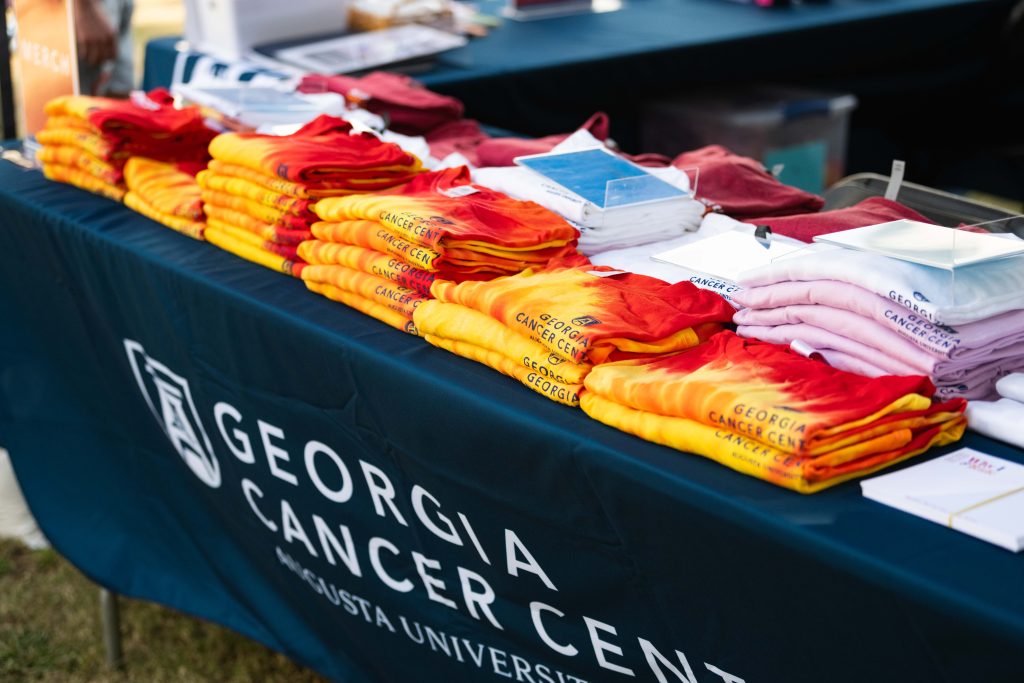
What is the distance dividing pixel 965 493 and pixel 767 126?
2465 millimetres

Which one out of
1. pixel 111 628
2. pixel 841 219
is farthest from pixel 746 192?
pixel 111 628

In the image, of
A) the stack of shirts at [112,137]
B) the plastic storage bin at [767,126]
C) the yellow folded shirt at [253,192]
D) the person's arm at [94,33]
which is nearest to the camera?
the yellow folded shirt at [253,192]

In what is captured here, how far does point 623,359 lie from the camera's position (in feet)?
3.88

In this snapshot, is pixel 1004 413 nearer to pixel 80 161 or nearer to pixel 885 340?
pixel 885 340

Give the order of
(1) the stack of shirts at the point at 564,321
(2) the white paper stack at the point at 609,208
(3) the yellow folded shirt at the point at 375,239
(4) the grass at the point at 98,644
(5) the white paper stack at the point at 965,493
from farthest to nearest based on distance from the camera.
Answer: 1. (4) the grass at the point at 98,644
2. (2) the white paper stack at the point at 609,208
3. (3) the yellow folded shirt at the point at 375,239
4. (1) the stack of shirts at the point at 564,321
5. (5) the white paper stack at the point at 965,493

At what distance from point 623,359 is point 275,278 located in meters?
0.65

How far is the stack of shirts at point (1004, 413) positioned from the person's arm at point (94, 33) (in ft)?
8.04

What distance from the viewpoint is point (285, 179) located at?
1.61m

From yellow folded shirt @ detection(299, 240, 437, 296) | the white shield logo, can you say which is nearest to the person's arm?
the white shield logo

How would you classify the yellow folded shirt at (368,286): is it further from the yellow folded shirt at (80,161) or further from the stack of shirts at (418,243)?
the yellow folded shirt at (80,161)

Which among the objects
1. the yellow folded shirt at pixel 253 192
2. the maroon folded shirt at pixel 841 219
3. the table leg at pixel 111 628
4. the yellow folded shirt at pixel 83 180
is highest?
the maroon folded shirt at pixel 841 219

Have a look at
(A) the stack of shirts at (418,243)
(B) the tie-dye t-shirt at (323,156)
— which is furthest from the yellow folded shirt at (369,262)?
(B) the tie-dye t-shirt at (323,156)

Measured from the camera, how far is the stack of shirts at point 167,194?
1.80m

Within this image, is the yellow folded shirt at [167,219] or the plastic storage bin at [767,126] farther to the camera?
the plastic storage bin at [767,126]
